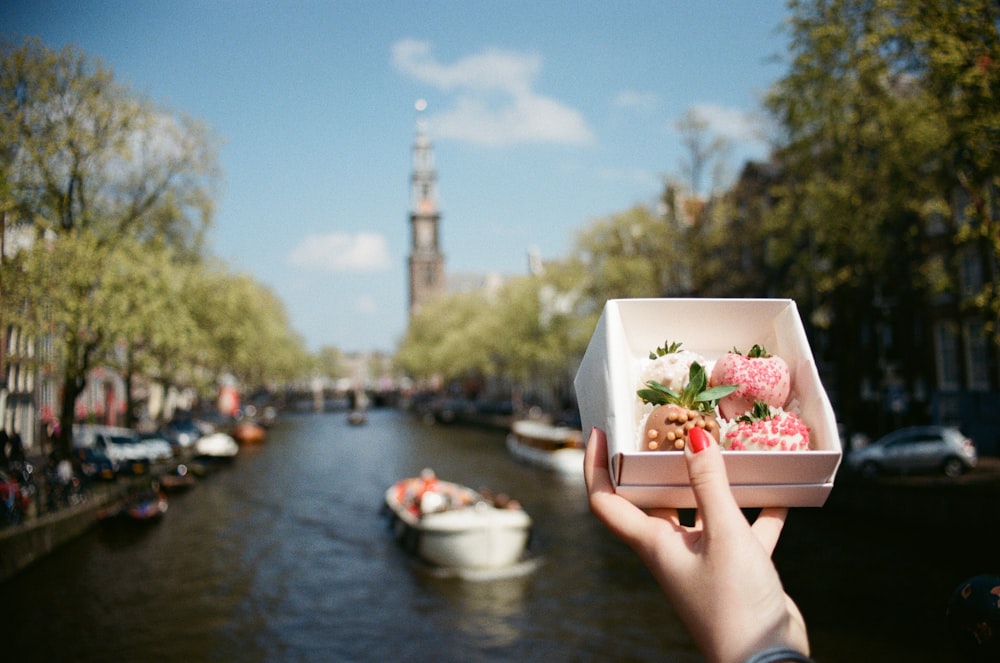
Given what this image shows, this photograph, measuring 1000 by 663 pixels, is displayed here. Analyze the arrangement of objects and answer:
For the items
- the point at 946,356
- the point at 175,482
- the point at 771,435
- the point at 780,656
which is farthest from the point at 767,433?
the point at 946,356

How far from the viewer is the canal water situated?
16797mm

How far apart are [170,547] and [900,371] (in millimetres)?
36214

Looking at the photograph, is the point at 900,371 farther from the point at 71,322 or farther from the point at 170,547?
the point at 71,322

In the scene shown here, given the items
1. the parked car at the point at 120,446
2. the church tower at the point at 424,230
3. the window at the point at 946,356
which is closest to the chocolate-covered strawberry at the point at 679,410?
the parked car at the point at 120,446

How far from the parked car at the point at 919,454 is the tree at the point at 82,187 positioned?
25013 mm

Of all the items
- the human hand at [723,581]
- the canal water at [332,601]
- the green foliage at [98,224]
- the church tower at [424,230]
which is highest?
the church tower at [424,230]

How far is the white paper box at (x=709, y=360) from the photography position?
89.4 inches

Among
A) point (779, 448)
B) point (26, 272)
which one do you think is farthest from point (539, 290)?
point (779, 448)

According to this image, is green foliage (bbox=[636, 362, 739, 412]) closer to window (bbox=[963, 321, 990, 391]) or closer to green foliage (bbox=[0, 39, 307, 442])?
green foliage (bbox=[0, 39, 307, 442])

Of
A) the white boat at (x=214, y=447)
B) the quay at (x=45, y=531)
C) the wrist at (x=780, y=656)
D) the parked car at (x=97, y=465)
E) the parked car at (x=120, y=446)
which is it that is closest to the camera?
the wrist at (x=780, y=656)

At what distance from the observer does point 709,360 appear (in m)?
2.77

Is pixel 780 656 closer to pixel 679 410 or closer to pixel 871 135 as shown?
pixel 679 410

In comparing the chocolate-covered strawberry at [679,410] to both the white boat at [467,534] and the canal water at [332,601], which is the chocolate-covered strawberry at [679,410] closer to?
the canal water at [332,601]

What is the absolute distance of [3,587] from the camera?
61.9 ft
